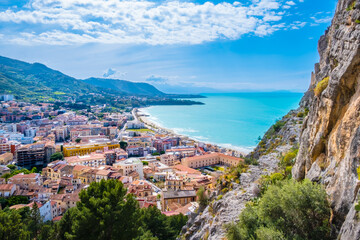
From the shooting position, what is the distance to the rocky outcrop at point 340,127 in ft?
19.3

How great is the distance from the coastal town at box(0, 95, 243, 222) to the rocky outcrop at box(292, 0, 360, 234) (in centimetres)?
1448

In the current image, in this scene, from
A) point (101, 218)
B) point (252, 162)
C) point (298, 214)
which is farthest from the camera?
point (252, 162)

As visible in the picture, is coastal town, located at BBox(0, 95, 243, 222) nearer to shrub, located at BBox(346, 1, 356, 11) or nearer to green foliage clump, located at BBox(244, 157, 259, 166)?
green foliage clump, located at BBox(244, 157, 259, 166)

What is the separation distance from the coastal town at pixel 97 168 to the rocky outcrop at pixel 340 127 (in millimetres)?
14481

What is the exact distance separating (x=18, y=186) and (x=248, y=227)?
115 ft

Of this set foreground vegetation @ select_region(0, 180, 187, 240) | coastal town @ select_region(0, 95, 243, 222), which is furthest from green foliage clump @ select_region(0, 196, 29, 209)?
foreground vegetation @ select_region(0, 180, 187, 240)

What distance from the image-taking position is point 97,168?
41.0m

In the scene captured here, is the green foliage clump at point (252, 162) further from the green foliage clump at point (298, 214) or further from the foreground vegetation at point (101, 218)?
the green foliage clump at point (298, 214)

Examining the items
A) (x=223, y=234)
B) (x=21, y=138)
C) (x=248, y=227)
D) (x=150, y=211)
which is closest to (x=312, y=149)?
(x=248, y=227)

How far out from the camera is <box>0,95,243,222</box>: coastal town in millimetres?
29250

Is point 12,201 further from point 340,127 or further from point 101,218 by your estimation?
point 340,127

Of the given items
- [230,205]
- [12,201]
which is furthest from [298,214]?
[12,201]

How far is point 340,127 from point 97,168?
40.1 m

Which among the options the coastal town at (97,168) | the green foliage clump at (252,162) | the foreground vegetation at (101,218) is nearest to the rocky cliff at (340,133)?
the foreground vegetation at (101,218)
